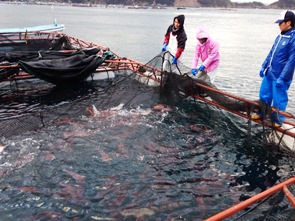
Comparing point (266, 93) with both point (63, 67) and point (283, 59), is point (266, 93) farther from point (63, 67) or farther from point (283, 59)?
point (63, 67)

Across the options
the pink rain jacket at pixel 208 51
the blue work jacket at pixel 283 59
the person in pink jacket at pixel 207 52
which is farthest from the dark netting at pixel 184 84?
the blue work jacket at pixel 283 59

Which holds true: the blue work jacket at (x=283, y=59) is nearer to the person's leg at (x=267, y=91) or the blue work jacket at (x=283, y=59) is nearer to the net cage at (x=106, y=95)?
the person's leg at (x=267, y=91)

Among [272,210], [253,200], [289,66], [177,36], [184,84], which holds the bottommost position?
[272,210]

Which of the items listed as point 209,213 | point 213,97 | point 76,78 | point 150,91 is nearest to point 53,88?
point 76,78

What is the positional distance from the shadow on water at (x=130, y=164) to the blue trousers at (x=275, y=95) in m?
1.14

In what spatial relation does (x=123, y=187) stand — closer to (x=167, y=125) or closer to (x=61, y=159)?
(x=61, y=159)

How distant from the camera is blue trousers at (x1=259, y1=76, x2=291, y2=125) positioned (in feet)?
22.9

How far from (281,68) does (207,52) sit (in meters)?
2.97

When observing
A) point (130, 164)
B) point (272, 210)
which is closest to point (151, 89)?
point (130, 164)

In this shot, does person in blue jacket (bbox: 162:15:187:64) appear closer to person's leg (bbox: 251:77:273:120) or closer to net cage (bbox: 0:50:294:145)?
net cage (bbox: 0:50:294:145)

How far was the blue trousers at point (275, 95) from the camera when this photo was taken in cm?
698

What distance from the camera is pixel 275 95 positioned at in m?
7.17

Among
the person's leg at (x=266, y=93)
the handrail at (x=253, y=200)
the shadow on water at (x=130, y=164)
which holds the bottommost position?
the shadow on water at (x=130, y=164)

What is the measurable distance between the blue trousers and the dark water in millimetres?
794
